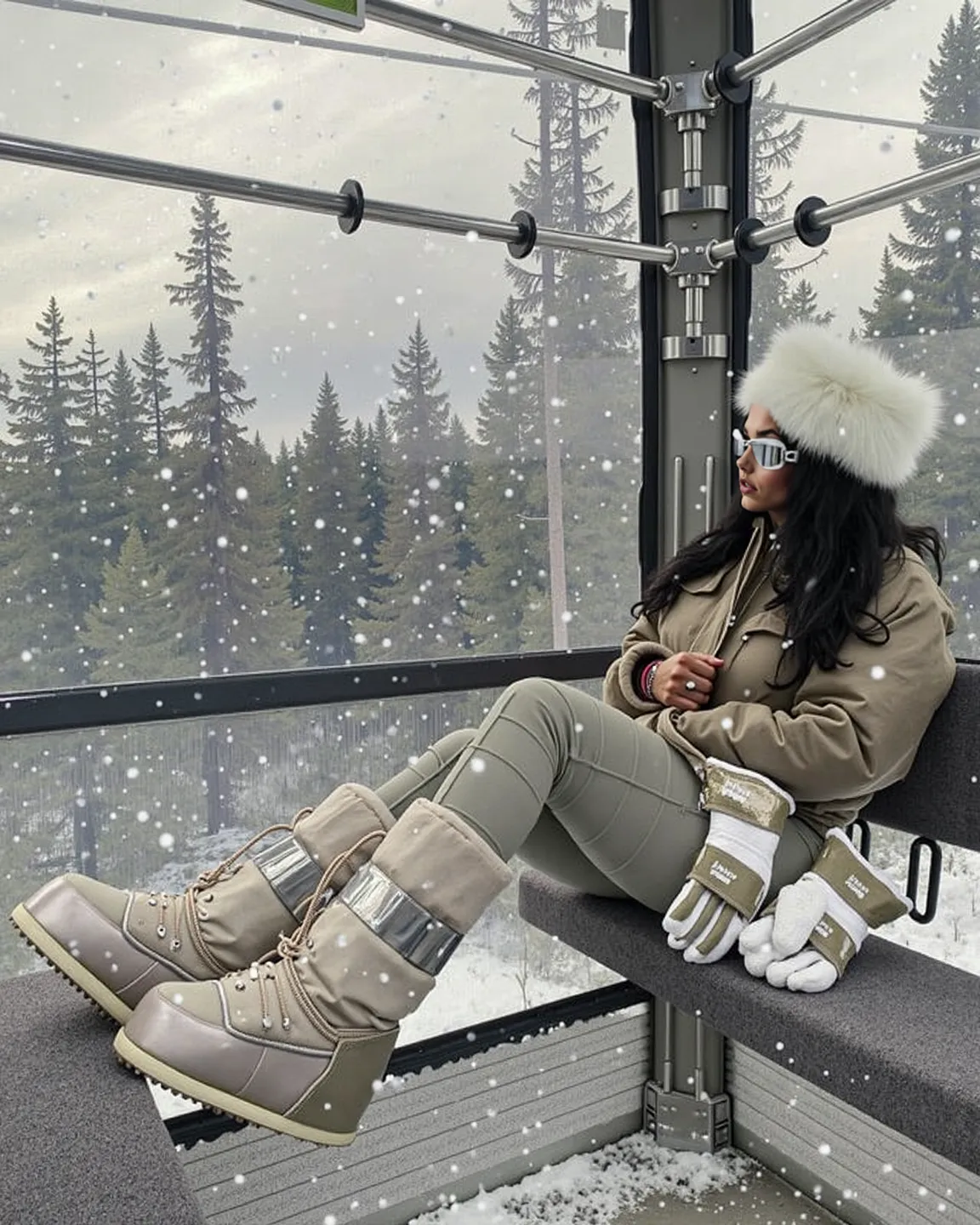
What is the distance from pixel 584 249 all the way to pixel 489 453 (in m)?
0.49

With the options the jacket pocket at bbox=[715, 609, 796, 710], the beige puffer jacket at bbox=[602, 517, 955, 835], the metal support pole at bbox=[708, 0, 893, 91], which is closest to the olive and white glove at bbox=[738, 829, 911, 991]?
the beige puffer jacket at bbox=[602, 517, 955, 835]

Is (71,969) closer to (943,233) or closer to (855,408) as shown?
(855,408)

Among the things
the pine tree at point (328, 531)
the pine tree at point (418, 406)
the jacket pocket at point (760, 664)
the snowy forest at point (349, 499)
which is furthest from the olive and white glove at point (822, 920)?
the pine tree at point (418, 406)

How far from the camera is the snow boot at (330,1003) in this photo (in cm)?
129

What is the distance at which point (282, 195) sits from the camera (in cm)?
182

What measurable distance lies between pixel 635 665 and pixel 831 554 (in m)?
0.42

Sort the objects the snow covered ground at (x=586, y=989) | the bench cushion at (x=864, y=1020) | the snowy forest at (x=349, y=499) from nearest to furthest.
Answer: the bench cushion at (x=864, y=1020) → the snowy forest at (x=349, y=499) → the snow covered ground at (x=586, y=989)

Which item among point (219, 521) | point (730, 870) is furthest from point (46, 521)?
point (730, 870)

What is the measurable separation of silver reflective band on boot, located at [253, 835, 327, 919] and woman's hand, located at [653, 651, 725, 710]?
0.70m

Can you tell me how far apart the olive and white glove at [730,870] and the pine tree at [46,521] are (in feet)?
3.79

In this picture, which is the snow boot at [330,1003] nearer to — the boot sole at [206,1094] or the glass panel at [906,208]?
the boot sole at [206,1094]

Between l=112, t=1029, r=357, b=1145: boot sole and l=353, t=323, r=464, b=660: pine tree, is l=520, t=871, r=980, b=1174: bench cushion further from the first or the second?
l=353, t=323, r=464, b=660: pine tree

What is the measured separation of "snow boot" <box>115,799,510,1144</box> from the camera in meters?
1.29

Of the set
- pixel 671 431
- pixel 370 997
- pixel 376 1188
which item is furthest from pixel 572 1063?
pixel 671 431
